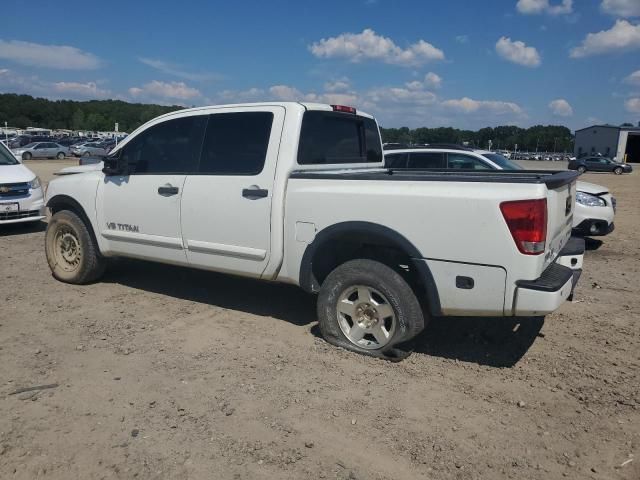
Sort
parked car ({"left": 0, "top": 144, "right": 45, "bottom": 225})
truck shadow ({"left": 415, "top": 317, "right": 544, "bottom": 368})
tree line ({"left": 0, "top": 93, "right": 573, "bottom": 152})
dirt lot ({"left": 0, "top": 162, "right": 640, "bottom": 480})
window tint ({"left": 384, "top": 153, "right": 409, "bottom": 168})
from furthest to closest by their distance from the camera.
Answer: tree line ({"left": 0, "top": 93, "right": 573, "bottom": 152}) < window tint ({"left": 384, "top": 153, "right": 409, "bottom": 168}) < parked car ({"left": 0, "top": 144, "right": 45, "bottom": 225}) < truck shadow ({"left": 415, "top": 317, "right": 544, "bottom": 368}) < dirt lot ({"left": 0, "top": 162, "right": 640, "bottom": 480})

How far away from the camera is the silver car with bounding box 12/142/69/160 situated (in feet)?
135

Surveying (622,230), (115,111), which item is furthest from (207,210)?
(115,111)

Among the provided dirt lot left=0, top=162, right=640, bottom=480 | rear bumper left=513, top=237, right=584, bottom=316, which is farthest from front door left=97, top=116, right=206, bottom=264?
rear bumper left=513, top=237, right=584, bottom=316

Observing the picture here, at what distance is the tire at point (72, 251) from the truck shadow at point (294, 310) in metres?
0.41

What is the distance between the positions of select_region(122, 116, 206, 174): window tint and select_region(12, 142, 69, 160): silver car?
40.6m

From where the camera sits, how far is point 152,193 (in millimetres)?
5188

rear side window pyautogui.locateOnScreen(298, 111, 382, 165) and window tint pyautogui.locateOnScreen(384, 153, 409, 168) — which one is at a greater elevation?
rear side window pyautogui.locateOnScreen(298, 111, 382, 165)

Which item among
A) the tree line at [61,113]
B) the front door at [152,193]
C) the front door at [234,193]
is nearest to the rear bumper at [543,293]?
the front door at [234,193]

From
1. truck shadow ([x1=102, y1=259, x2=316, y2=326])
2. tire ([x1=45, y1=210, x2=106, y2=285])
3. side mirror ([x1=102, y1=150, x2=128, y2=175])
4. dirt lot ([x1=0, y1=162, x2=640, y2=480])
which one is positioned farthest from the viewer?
tire ([x1=45, y1=210, x2=106, y2=285])

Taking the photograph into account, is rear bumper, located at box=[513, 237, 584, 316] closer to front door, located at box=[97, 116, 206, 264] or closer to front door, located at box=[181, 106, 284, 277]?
front door, located at box=[181, 106, 284, 277]

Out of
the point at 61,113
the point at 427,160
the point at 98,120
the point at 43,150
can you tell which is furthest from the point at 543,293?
the point at 61,113

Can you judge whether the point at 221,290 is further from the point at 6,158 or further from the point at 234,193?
the point at 6,158

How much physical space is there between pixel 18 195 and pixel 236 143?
6380 millimetres

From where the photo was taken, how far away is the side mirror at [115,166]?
5.46 metres
